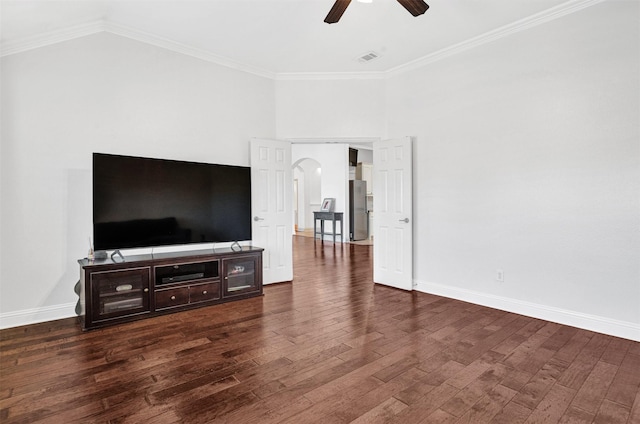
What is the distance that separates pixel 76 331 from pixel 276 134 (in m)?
3.36

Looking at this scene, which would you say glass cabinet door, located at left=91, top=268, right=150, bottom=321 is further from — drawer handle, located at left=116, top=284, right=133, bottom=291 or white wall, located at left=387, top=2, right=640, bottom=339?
white wall, located at left=387, top=2, right=640, bottom=339

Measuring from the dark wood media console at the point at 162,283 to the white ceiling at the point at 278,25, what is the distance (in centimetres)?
227

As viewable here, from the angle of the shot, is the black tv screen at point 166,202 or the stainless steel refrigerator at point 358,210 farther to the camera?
the stainless steel refrigerator at point 358,210

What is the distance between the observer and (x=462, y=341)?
9.55 feet

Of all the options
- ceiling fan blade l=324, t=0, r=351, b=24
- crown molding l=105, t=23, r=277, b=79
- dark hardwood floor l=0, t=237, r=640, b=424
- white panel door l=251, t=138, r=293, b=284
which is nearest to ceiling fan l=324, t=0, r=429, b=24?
ceiling fan blade l=324, t=0, r=351, b=24

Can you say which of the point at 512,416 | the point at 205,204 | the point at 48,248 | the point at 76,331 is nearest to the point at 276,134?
the point at 205,204

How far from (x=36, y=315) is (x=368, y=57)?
184 inches

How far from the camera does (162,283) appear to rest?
3549mm

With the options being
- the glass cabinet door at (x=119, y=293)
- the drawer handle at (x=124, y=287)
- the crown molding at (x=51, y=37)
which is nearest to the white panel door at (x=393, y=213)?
the glass cabinet door at (x=119, y=293)

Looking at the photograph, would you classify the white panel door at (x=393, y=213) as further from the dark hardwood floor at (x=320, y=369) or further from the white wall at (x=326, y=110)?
the dark hardwood floor at (x=320, y=369)

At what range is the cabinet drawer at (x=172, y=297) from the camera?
3.52 metres

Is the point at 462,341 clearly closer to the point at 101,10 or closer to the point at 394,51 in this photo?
the point at 394,51

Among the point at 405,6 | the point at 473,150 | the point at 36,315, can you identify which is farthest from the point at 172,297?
the point at 473,150

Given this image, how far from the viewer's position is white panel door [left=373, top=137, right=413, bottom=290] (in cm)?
460
